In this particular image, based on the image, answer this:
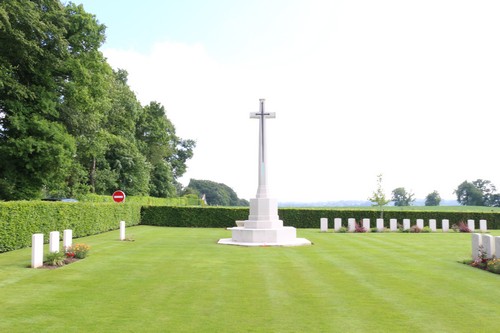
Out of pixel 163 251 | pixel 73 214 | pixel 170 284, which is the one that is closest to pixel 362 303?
pixel 170 284

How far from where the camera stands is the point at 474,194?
328 feet

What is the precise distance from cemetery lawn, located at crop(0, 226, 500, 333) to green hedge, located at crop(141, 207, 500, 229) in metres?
19.5

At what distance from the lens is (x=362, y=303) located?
7.91 m

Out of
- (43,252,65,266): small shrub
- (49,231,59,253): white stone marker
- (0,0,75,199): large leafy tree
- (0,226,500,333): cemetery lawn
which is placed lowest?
(0,226,500,333): cemetery lawn

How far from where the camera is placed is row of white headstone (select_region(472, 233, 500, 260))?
12.7 meters

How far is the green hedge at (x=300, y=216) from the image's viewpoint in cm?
3391

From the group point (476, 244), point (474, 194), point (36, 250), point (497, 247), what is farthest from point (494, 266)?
point (474, 194)

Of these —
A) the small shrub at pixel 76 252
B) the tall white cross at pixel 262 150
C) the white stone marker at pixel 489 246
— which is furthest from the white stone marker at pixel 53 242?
the white stone marker at pixel 489 246

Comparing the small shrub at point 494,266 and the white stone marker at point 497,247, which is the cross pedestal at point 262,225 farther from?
the small shrub at point 494,266

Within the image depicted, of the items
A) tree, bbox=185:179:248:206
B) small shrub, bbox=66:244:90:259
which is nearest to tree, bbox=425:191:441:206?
A: tree, bbox=185:179:248:206

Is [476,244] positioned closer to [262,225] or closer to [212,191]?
[262,225]

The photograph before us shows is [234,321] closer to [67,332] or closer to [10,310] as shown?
[67,332]

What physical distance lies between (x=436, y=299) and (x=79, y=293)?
7.05 m

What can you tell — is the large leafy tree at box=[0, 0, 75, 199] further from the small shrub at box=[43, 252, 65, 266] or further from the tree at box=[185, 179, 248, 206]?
the tree at box=[185, 179, 248, 206]
